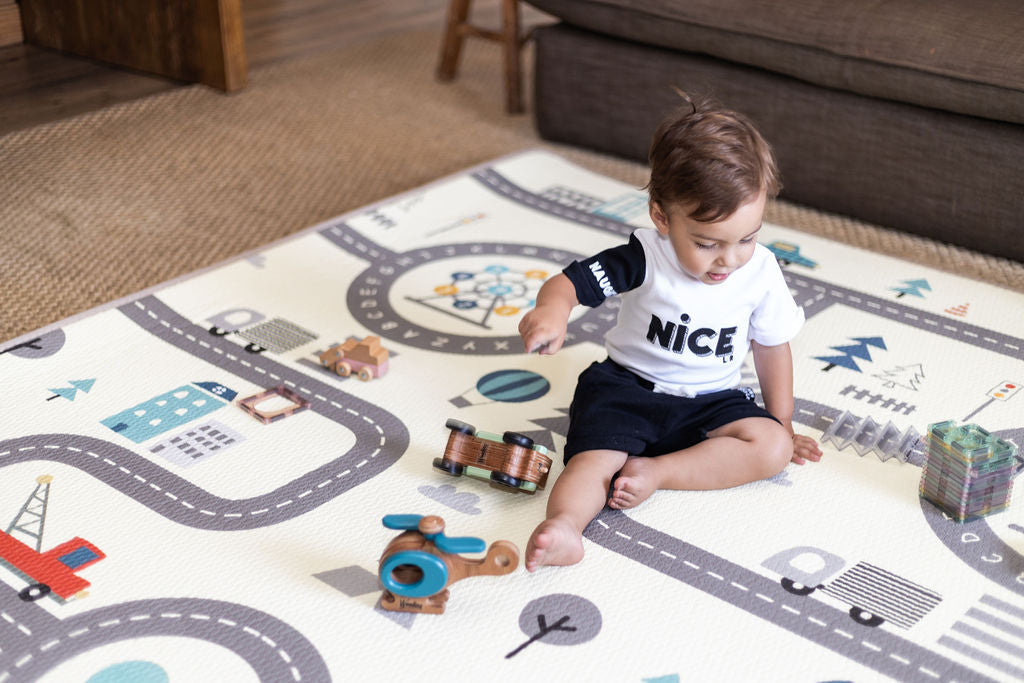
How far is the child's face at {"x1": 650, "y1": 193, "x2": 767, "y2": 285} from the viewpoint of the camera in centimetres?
98

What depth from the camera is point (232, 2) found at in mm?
2115

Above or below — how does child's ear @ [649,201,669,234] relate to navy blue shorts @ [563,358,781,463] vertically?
above

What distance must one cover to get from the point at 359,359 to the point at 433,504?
0.86 feet

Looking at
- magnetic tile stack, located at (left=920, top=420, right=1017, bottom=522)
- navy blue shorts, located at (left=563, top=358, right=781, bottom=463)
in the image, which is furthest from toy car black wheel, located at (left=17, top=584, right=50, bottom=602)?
magnetic tile stack, located at (left=920, top=420, right=1017, bottom=522)

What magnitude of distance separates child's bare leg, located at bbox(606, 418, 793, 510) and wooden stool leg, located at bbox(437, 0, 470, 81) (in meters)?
1.39

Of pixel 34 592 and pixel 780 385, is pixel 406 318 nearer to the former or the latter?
pixel 780 385

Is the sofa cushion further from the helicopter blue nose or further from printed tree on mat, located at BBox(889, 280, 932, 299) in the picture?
the helicopter blue nose

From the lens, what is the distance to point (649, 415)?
3.51ft

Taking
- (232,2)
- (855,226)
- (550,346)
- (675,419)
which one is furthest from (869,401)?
(232,2)

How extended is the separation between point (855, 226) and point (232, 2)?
4.09ft

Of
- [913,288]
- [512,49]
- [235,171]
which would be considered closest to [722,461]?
[913,288]

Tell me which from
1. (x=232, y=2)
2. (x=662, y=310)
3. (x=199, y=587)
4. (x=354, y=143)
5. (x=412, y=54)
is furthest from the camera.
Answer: (x=412, y=54)

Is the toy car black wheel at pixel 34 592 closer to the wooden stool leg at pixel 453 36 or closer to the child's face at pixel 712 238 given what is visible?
the child's face at pixel 712 238

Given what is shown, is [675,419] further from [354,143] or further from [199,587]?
[354,143]
